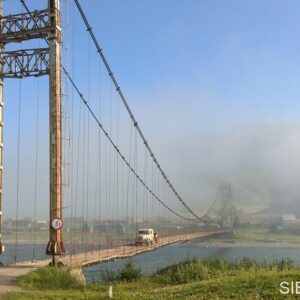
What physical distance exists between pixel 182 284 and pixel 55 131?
34.9 ft

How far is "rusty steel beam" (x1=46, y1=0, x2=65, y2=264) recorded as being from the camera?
25.6 m

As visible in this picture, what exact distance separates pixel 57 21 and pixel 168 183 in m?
57.2

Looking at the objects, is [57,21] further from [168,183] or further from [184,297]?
[168,183]

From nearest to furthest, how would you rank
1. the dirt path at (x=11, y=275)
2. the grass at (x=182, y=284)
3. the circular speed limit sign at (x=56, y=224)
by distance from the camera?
1. the grass at (x=182, y=284)
2. the dirt path at (x=11, y=275)
3. the circular speed limit sign at (x=56, y=224)

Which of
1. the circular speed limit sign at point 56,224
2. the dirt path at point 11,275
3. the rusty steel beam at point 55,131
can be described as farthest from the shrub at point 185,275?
the rusty steel beam at point 55,131

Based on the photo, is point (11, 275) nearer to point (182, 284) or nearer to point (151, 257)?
point (182, 284)

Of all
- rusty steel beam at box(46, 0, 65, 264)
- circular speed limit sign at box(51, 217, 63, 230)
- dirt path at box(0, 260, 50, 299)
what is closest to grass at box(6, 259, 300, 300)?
dirt path at box(0, 260, 50, 299)

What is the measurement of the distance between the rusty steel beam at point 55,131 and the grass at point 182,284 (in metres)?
3.60

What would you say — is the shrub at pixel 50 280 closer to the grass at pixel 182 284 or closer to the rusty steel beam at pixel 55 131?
the grass at pixel 182 284

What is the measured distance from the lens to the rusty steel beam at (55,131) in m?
25.6

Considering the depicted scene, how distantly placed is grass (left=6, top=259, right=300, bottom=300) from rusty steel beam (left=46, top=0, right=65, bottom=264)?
11.8 ft

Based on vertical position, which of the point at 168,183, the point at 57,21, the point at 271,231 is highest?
the point at 57,21

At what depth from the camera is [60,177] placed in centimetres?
2603

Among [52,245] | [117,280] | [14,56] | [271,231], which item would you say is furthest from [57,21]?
[271,231]
